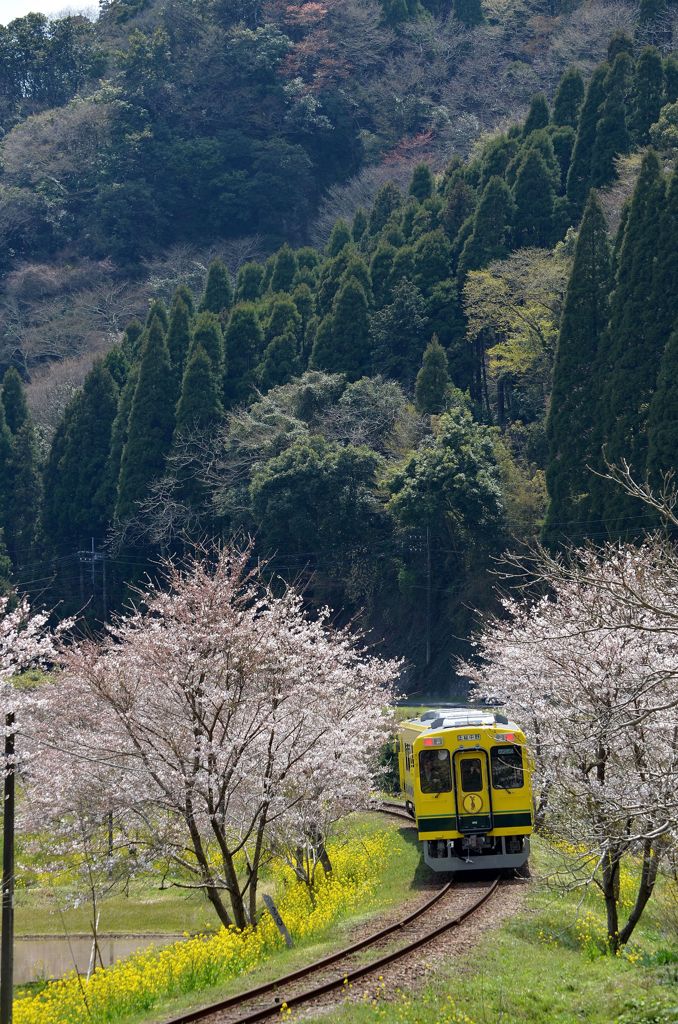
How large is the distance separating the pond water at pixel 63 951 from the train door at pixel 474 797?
264 inches

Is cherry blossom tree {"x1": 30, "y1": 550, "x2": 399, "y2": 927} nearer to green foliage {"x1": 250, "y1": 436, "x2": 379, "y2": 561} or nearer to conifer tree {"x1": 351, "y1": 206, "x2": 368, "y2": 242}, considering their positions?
green foliage {"x1": 250, "y1": 436, "x2": 379, "y2": 561}

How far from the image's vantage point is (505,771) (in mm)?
18375

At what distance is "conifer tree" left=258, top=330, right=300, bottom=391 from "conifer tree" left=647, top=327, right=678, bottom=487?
22.2 meters

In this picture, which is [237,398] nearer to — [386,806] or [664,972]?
[386,806]

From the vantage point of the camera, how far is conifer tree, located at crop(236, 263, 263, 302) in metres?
64.9

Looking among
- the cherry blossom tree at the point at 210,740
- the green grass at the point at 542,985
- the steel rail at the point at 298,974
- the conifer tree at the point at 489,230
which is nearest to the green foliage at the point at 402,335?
the conifer tree at the point at 489,230

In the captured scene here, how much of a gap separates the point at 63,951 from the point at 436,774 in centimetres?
995

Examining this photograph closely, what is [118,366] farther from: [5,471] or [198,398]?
[198,398]

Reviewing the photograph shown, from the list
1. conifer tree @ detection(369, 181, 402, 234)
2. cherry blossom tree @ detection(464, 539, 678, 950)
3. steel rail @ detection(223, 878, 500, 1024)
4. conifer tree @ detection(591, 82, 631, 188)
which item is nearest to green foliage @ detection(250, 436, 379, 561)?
conifer tree @ detection(591, 82, 631, 188)

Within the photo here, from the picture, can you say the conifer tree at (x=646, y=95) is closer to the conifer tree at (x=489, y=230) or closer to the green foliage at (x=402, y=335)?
the conifer tree at (x=489, y=230)

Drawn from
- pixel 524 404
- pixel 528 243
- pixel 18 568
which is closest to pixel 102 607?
pixel 18 568

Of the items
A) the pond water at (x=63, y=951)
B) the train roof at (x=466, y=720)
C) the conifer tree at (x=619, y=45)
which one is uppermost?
the conifer tree at (x=619, y=45)

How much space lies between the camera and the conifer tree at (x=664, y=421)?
33.6 metres

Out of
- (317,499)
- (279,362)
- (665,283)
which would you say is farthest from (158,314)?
(665,283)
